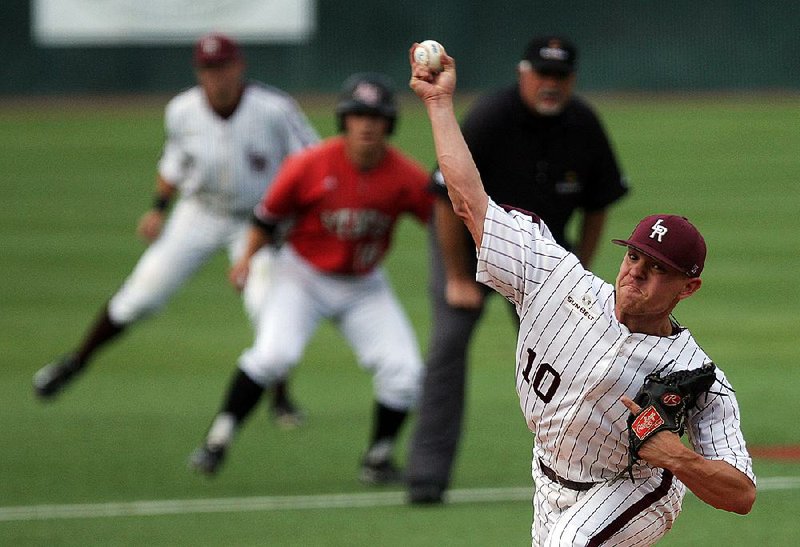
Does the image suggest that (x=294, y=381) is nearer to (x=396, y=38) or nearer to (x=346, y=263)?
(x=346, y=263)

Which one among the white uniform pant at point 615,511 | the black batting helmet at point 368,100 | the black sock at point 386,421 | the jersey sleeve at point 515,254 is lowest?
the black sock at point 386,421

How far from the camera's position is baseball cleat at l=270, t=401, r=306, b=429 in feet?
29.6

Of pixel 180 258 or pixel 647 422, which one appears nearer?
pixel 647 422

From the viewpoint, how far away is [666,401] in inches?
169

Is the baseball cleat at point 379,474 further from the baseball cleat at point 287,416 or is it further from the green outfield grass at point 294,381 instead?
the baseball cleat at point 287,416

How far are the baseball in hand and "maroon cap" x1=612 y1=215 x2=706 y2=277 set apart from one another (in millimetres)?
781

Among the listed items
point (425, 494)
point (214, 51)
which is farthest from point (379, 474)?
point (214, 51)

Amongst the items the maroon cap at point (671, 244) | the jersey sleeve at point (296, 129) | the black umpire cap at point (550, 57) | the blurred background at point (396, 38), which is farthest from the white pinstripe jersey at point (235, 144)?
the blurred background at point (396, 38)

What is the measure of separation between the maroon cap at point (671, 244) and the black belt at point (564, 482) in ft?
2.58

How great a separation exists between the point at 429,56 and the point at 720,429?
1.42 metres

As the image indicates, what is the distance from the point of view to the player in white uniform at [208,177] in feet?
29.3

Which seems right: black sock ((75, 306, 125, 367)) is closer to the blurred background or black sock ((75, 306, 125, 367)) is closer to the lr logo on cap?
the lr logo on cap

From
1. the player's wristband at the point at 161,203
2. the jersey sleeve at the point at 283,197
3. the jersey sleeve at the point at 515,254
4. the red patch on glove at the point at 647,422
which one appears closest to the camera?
the red patch on glove at the point at 647,422

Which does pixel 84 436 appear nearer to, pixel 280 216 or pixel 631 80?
pixel 280 216
